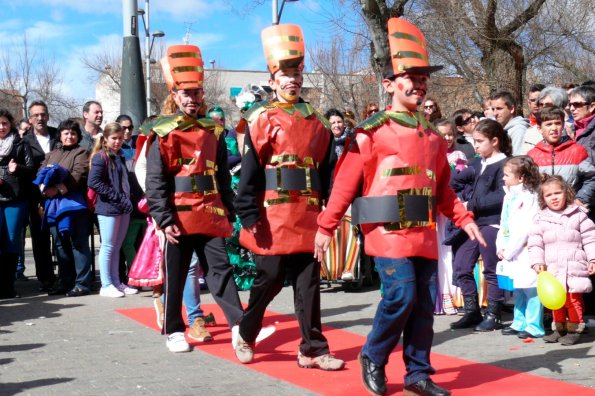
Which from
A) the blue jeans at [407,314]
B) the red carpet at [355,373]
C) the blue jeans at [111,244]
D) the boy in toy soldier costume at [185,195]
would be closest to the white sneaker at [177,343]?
the boy in toy soldier costume at [185,195]

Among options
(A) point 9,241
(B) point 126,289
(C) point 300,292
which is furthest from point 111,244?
(C) point 300,292

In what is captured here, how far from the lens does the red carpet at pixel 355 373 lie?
18.4ft

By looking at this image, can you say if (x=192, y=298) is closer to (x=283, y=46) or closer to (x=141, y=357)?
(x=141, y=357)

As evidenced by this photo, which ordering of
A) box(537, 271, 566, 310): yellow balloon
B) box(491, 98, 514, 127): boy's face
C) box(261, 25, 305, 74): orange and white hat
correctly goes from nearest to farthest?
box(261, 25, 305, 74): orange and white hat < box(537, 271, 566, 310): yellow balloon < box(491, 98, 514, 127): boy's face

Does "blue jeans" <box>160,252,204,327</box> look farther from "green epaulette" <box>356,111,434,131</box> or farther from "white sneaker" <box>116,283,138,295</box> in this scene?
"white sneaker" <box>116,283,138,295</box>

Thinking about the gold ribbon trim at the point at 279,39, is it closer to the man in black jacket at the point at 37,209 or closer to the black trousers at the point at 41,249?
the man in black jacket at the point at 37,209

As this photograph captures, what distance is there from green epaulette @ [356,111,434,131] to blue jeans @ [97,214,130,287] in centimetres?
587

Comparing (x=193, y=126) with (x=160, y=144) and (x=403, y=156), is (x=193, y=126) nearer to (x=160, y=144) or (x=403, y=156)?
(x=160, y=144)

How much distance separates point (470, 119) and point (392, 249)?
5.75m

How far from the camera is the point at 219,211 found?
23.7 ft

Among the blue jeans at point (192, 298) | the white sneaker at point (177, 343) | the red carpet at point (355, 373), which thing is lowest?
the red carpet at point (355, 373)

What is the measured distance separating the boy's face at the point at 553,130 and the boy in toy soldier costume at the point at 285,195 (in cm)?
226

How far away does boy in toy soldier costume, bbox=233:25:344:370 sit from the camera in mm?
6285

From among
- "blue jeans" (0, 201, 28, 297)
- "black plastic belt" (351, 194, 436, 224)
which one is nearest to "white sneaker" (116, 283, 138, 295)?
"blue jeans" (0, 201, 28, 297)
